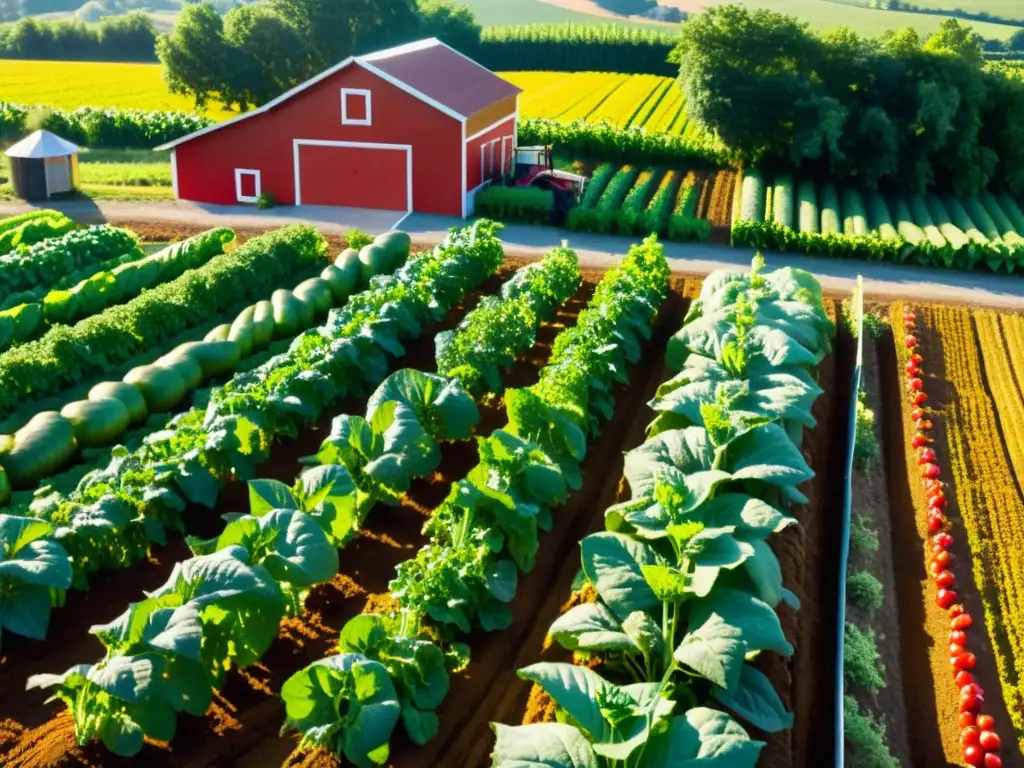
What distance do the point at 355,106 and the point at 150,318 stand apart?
1227 cm

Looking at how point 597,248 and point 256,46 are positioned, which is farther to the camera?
point 256,46

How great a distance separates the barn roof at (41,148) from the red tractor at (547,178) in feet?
39.5

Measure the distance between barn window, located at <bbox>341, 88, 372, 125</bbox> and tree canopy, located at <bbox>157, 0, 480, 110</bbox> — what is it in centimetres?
1536

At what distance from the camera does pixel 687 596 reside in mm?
8719

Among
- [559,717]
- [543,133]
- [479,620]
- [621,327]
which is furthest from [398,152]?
[559,717]

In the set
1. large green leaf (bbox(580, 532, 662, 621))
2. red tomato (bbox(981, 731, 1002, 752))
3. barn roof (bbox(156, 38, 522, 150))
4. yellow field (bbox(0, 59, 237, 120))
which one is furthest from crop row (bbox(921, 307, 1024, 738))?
yellow field (bbox(0, 59, 237, 120))

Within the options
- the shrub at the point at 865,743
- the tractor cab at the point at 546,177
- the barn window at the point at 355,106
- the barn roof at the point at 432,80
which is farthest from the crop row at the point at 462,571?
the barn window at the point at 355,106

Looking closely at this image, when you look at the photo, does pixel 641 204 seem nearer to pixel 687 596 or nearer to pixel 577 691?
pixel 687 596

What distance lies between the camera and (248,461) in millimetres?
12312

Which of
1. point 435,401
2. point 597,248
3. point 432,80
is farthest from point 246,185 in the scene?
point 435,401

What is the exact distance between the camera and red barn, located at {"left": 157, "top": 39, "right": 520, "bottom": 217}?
27.5m

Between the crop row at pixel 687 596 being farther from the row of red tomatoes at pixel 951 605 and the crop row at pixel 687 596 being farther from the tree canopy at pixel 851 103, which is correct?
the tree canopy at pixel 851 103

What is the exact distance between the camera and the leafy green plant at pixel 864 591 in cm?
1117

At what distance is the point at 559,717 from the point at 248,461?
18.6 ft
